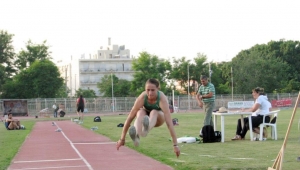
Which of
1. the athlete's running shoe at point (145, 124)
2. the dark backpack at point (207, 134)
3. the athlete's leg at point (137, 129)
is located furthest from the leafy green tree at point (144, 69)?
the athlete's running shoe at point (145, 124)

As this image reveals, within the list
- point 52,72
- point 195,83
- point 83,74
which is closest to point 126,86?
point 195,83

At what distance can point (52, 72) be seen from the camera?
82438mm

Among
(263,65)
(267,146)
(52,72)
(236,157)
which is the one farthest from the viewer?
(263,65)

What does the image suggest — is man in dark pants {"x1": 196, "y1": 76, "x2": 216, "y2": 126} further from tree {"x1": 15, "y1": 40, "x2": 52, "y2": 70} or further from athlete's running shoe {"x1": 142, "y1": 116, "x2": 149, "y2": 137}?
tree {"x1": 15, "y1": 40, "x2": 52, "y2": 70}

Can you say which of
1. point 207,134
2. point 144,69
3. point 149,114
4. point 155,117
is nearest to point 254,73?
point 144,69

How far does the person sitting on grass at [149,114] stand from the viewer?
9.77 m

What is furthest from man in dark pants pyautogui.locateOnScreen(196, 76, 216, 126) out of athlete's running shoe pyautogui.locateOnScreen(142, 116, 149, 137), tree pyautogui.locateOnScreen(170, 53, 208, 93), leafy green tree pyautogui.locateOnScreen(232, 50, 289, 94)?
tree pyautogui.locateOnScreen(170, 53, 208, 93)

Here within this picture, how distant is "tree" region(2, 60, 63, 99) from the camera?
81.5 m

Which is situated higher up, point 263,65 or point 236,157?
point 263,65

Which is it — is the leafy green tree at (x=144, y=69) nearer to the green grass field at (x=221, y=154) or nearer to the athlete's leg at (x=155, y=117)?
the green grass field at (x=221, y=154)

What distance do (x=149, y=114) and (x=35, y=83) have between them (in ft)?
238

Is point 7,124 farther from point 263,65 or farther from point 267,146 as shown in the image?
point 263,65

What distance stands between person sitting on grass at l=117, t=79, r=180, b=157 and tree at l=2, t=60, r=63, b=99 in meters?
72.5

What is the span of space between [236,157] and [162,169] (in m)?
2.08
